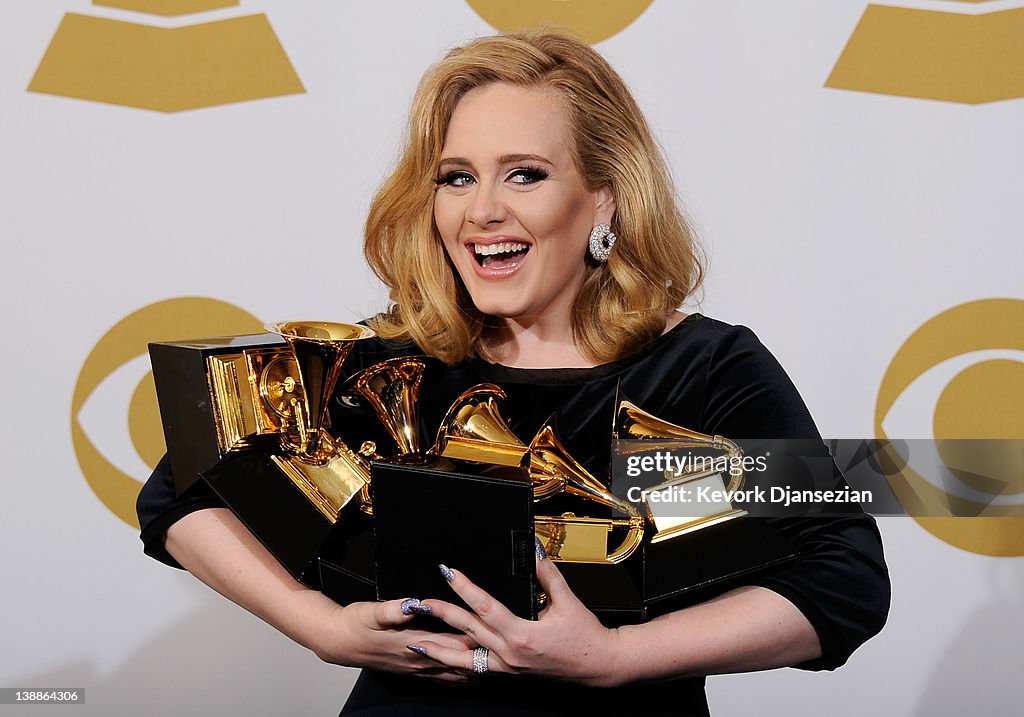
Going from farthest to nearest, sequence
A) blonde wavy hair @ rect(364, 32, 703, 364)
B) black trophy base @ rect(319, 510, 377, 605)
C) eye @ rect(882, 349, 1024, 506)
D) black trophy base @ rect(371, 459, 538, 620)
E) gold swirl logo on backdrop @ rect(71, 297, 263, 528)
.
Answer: gold swirl logo on backdrop @ rect(71, 297, 263, 528), eye @ rect(882, 349, 1024, 506), blonde wavy hair @ rect(364, 32, 703, 364), black trophy base @ rect(319, 510, 377, 605), black trophy base @ rect(371, 459, 538, 620)

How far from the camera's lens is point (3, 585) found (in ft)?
9.18

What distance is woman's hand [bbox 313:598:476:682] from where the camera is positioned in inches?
51.2

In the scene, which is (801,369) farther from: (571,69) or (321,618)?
(321,618)

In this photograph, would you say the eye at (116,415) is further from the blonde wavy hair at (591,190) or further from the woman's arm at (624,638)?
→ the woman's arm at (624,638)

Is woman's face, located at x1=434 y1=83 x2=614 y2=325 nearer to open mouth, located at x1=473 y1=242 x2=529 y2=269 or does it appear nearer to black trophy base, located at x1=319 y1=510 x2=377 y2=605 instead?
open mouth, located at x1=473 y1=242 x2=529 y2=269

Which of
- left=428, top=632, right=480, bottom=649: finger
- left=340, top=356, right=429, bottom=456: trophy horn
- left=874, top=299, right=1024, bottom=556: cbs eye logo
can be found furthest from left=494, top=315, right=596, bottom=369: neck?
left=874, top=299, right=1024, bottom=556: cbs eye logo

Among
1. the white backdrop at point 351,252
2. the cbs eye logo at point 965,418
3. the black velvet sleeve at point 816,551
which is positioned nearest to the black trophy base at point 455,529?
the black velvet sleeve at point 816,551

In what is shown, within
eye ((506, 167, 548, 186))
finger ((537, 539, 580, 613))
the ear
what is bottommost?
finger ((537, 539, 580, 613))

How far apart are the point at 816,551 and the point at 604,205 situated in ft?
2.19

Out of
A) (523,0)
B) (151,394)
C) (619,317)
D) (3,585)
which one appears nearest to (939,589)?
(619,317)

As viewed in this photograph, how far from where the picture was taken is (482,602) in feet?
4.04

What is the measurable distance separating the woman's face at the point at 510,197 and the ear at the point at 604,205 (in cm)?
5

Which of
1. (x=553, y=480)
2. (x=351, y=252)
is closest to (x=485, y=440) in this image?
(x=553, y=480)

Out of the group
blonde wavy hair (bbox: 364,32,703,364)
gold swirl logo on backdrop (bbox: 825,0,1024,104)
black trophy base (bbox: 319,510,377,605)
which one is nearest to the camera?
black trophy base (bbox: 319,510,377,605)
